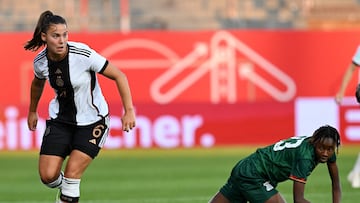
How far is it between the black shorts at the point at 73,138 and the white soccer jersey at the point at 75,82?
71mm

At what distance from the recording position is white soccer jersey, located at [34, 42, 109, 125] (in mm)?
9727

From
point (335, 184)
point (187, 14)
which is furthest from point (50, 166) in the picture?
point (187, 14)

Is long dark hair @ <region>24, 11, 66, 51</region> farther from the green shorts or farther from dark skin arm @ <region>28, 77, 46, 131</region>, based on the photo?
the green shorts

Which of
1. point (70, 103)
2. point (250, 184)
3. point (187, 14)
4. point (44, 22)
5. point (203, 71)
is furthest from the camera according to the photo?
point (187, 14)

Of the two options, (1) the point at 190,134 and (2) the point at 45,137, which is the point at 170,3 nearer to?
(1) the point at 190,134

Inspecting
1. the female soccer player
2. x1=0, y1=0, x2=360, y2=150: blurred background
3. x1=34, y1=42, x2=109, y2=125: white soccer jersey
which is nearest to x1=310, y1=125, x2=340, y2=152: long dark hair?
the female soccer player

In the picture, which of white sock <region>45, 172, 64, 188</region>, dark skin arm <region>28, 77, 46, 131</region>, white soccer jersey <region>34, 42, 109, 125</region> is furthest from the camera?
dark skin arm <region>28, 77, 46, 131</region>

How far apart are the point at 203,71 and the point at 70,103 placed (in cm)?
1386

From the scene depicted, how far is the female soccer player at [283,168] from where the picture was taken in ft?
28.5

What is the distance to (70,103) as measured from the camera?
9961mm

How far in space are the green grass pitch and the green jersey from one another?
139 inches

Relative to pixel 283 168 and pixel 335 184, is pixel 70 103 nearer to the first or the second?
pixel 283 168

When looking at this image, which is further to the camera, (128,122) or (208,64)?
(208,64)

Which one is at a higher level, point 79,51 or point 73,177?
point 79,51
